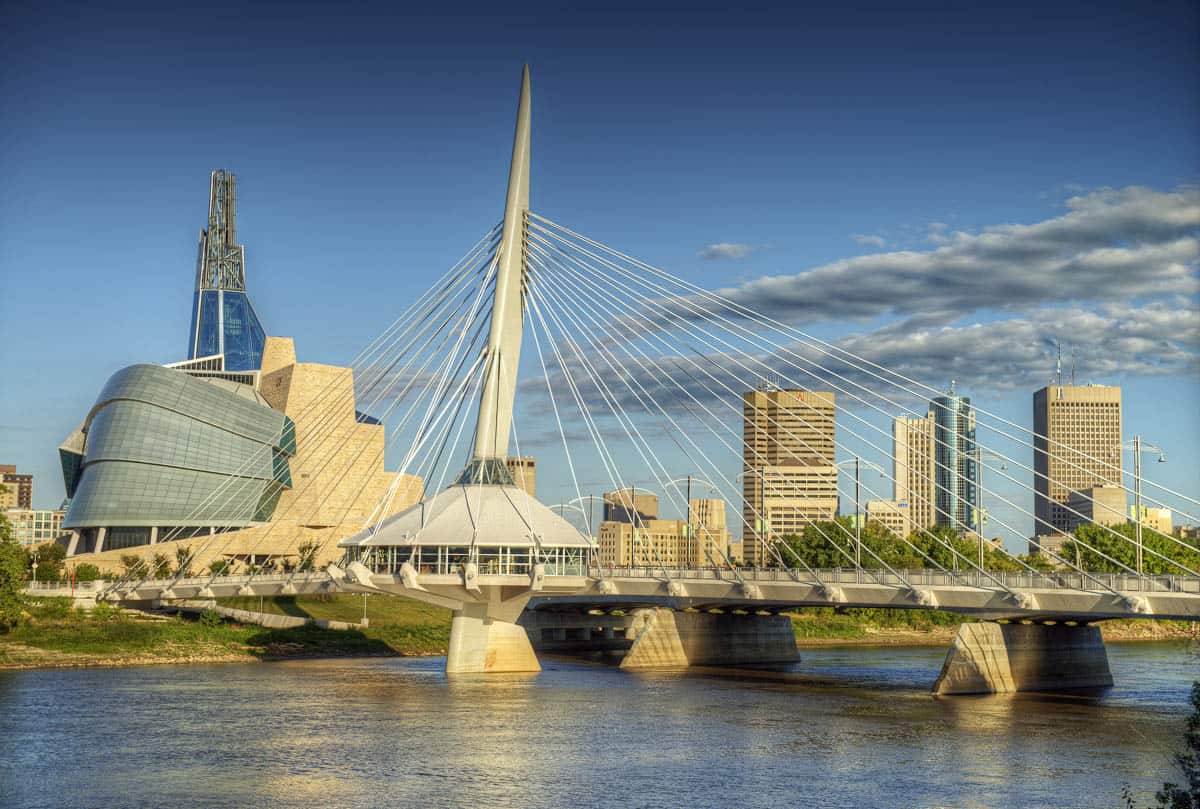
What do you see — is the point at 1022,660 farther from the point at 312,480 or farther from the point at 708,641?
the point at 312,480

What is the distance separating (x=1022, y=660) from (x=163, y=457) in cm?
10355

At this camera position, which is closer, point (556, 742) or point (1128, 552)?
point (556, 742)

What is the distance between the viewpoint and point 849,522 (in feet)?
469

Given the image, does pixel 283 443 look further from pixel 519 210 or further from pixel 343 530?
pixel 519 210

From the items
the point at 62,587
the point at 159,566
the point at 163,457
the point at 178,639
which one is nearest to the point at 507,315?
the point at 178,639

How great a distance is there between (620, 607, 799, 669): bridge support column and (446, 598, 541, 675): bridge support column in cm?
1232

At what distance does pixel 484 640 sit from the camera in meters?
74.0

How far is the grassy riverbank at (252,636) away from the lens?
261 ft

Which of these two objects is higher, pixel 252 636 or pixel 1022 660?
pixel 1022 660

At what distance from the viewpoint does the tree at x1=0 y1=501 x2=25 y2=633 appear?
7881 centimetres

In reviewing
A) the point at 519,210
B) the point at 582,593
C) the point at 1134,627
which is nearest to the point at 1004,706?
the point at 582,593

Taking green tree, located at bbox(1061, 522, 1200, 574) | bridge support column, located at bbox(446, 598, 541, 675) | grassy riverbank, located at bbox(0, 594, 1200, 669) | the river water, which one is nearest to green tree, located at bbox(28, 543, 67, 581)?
grassy riverbank, located at bbox(0, 594, 1200, 669)

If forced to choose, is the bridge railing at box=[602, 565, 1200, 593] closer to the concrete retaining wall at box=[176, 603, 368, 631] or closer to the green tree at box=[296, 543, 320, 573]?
the concrete retaining wall at box=[176, 603, 368, 631]

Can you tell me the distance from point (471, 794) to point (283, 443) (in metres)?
122
